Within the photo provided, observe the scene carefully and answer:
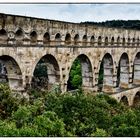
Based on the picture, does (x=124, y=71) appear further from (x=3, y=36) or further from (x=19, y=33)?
(x=3, y=36)

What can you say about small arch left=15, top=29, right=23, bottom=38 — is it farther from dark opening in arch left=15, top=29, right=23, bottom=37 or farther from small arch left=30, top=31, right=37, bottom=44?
small arch left=30, top=31, right=37, bottom=44

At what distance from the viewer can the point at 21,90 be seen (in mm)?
22031

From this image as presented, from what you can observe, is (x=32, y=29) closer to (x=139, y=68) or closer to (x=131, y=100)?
(x=131, y=100)

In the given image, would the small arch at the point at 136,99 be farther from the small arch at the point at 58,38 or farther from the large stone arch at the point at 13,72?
the large stone arch at the point at 13,72

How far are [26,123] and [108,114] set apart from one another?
13.0 feet

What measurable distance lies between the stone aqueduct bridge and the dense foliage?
431 centimetres

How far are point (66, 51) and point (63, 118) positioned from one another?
10231 mm

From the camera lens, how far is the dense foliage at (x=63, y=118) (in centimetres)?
1363

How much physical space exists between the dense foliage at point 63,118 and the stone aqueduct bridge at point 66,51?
170 inches

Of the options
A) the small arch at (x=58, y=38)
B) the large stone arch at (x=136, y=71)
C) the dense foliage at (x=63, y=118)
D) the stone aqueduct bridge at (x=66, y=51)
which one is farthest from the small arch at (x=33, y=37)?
the large stone arch at (x=136, y=71)

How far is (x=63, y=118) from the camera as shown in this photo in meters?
15.8

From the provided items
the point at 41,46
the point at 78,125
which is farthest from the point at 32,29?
the point at 78,125

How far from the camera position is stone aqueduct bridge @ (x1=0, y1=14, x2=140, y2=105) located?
21391mm

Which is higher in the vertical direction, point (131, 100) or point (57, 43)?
point (57, 43)
